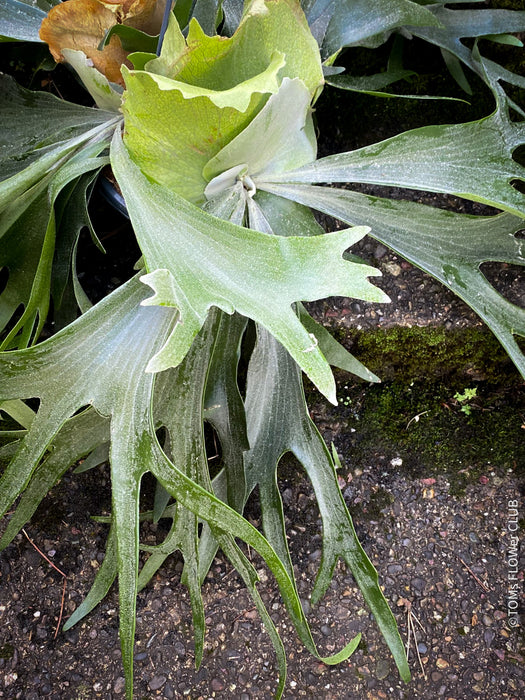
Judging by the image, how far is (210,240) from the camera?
2.48 feet

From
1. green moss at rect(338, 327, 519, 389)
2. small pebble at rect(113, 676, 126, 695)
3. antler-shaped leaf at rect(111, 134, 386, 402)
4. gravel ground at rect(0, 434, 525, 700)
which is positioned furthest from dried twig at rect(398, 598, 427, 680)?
antler-shaped leaf at rect(111, 134, 386, 402)

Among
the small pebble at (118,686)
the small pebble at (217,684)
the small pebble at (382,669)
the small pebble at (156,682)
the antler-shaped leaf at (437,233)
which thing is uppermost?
the antler-shaped leaf at (437,233)

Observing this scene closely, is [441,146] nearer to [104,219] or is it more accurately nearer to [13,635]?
[104,219]

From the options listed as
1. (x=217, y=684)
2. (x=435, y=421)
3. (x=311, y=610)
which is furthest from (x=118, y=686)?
(x=435, y=421)

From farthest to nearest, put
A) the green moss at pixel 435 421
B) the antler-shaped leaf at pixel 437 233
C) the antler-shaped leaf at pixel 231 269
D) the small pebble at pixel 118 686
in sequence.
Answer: the green moss at pixel 435 421
the small pebble at pixel 118 686
the antler-shaped leaf at pixel 437 233
the antler-shaped leaf at pixel 231 269

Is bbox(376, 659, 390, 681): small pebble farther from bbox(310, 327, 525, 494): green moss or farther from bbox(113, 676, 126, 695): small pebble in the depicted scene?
bbox(113, 676, 126, 695): small pebble

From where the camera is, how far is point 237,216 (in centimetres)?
89

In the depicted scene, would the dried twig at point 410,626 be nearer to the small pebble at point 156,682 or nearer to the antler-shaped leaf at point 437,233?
the small pebble at point 156,682

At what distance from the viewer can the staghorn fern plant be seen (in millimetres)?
708

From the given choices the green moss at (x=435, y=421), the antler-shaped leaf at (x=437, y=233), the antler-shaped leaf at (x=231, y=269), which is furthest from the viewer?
the green moss at (x=435, y=421)

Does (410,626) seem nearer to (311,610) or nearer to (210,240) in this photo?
(311,610)

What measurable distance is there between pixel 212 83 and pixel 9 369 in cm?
46

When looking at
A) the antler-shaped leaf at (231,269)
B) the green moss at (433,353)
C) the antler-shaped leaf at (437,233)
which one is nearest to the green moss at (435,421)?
the green moss at (433,353)

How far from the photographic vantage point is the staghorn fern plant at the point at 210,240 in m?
0.71
